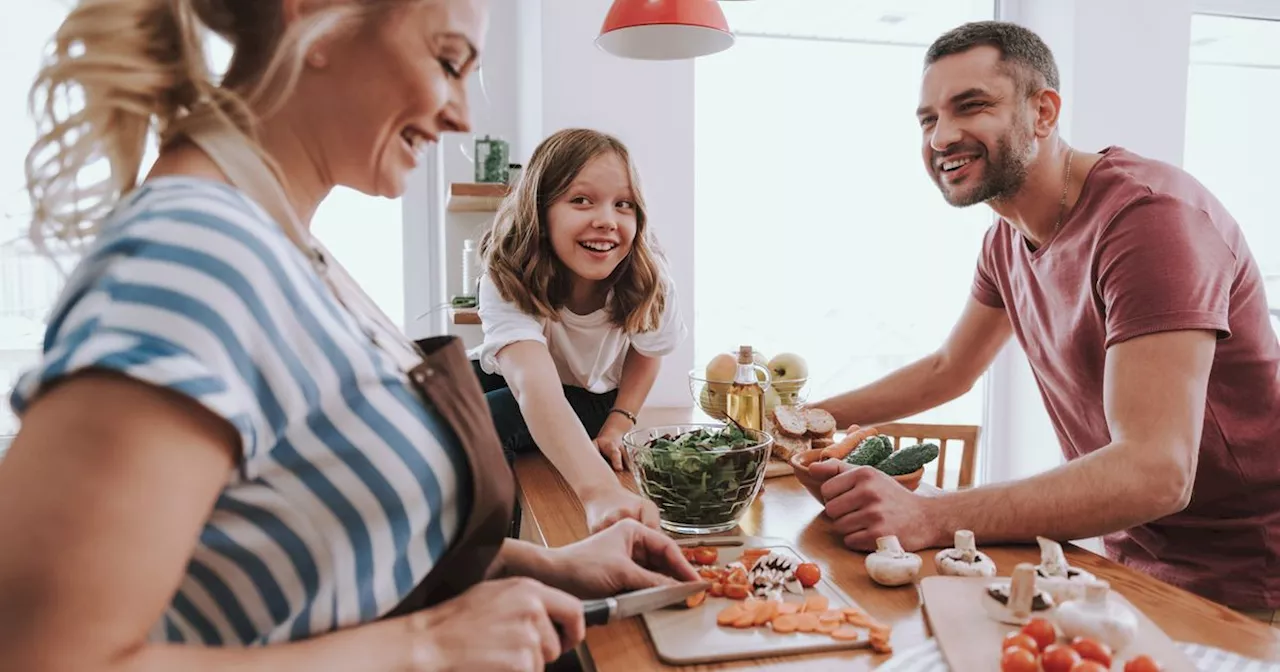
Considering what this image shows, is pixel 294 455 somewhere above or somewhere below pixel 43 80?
below

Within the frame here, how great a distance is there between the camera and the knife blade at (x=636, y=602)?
87 cm

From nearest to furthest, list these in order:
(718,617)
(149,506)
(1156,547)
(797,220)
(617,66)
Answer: (149,506) < (718,617) < (1156,547) < (617,66) < (797,220)

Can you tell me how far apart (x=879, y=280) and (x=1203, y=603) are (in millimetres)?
2862

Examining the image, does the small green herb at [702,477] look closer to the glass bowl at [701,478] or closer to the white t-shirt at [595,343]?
A: the glass bowl at [701,478]

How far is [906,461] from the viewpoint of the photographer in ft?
4.30

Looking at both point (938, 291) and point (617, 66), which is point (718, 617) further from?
point (938, 291)

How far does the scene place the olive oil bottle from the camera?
5.00ft

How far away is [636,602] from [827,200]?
3.01 metres

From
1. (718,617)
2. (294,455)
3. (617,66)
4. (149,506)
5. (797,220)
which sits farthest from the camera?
(797,220)

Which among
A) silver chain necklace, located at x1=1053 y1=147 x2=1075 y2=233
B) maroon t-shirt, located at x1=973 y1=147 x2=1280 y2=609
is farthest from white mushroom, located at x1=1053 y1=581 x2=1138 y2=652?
silver chain necklace, located at x1=1053 y1=147 x2=1075 y2=233

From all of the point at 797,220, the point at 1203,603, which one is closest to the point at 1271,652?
the point at 1203,603

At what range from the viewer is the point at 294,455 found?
605mm

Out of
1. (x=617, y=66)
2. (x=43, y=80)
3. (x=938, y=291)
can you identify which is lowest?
(x=938, y=291)

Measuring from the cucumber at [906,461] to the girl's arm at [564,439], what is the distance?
0.37 m
